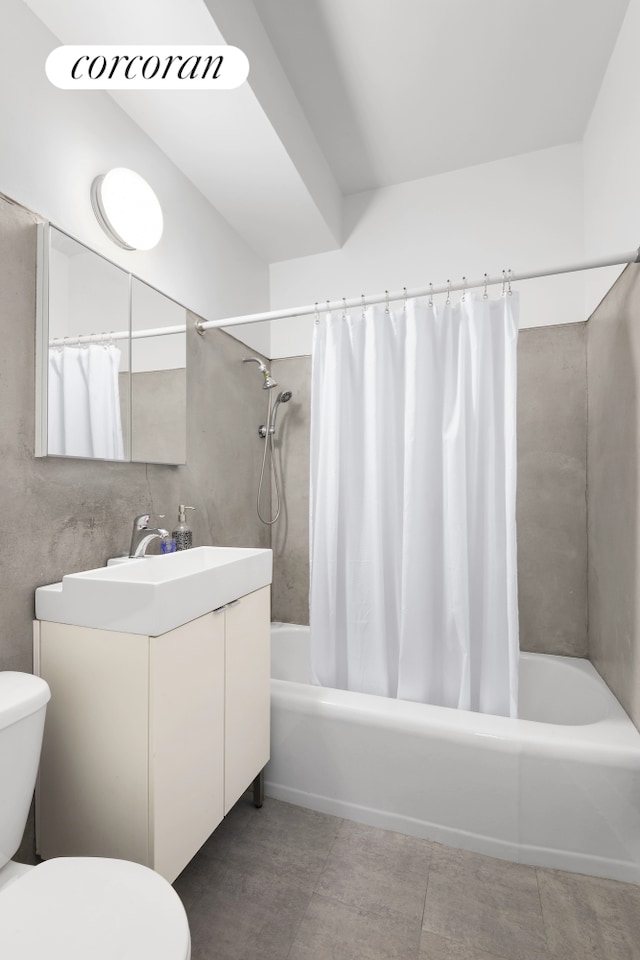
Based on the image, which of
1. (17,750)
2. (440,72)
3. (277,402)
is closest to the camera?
(17,750)

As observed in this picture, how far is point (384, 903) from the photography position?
1322mm

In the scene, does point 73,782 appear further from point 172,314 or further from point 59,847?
point 172,314

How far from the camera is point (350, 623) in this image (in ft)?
6.07

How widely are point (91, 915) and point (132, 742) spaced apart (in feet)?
1.13

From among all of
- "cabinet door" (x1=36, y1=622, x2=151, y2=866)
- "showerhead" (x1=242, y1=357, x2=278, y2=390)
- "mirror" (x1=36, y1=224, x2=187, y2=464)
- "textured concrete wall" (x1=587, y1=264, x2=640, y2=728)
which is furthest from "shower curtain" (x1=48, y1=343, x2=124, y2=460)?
"textured concrete wall" (x1=587, y1=264, x2=640, y2=728)

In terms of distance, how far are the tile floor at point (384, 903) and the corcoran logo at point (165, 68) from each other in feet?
8.13

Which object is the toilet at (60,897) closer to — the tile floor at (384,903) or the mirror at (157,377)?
the tile floor at (384,903)

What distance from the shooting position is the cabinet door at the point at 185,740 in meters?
1.13

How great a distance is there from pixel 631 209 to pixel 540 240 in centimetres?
71

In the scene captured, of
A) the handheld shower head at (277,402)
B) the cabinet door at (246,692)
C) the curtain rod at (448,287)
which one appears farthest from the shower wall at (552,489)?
the cabinet door at (246,692)

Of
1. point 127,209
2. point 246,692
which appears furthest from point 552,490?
point 127,209

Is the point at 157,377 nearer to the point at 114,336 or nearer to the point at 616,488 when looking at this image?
the point at 114,336

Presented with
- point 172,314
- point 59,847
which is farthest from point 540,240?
point 59,847

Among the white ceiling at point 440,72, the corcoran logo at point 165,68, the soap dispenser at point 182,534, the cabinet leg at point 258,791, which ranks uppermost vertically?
the white ceiling at point 440,72
